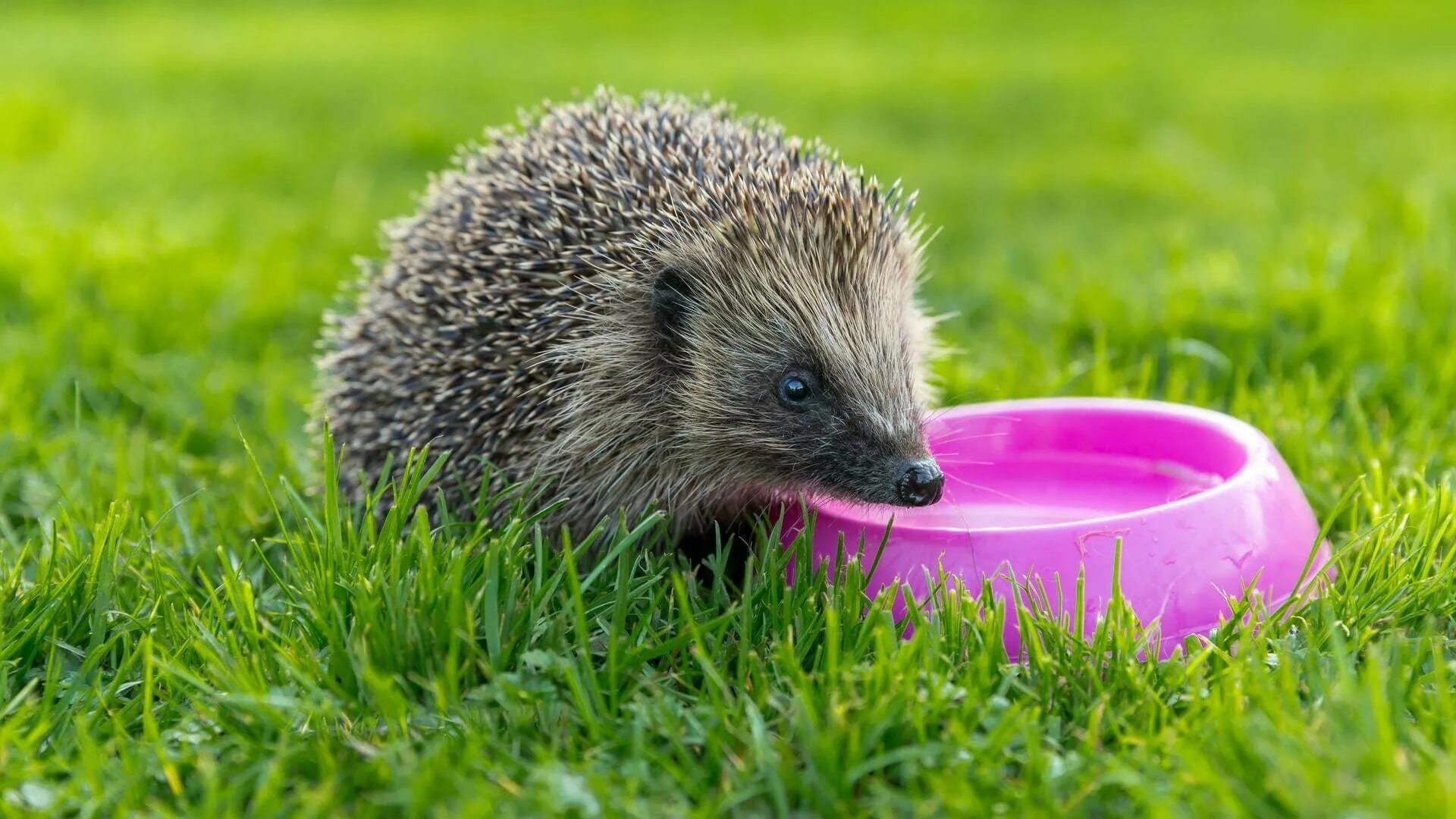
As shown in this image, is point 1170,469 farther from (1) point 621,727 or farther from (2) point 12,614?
(2) point 12,614

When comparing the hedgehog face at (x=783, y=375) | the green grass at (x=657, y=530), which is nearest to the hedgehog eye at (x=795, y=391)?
the hedgehog face at (x=783, y=375)

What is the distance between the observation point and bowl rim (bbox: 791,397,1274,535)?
2.81 m

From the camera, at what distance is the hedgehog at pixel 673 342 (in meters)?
3.25

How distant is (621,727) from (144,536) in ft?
3.97

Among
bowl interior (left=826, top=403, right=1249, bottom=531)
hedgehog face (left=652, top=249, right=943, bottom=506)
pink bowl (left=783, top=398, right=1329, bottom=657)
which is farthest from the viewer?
bowl interior (left=826, top=403, right=1249, bottom=531)

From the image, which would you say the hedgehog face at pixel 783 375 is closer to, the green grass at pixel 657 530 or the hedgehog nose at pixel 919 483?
the hedgehog nose at pixel 919 483

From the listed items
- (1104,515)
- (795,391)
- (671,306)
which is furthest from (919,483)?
(671,306)

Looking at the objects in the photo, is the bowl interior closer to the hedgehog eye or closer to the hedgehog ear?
the hedgehog eye

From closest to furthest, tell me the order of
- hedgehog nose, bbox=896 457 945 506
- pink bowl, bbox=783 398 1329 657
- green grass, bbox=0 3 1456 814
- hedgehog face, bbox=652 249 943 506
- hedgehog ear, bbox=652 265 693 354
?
green grass, bbox=0 3 1456 814 < pink bowl, bbox=783 398 1329 657 < hedgehog nose, bbox=896 457 945 506 < hedgehog face, bbox=652 249 943 506 < hedgehog ear, bbox=652 265 693 354

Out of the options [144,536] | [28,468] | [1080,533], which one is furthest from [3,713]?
[1080,533]

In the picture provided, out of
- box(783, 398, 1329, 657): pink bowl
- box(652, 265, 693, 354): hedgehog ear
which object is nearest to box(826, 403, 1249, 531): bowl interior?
box(783, 398, 1329, 657): pink bowl

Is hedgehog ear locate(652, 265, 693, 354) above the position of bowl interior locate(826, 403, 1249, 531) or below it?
above

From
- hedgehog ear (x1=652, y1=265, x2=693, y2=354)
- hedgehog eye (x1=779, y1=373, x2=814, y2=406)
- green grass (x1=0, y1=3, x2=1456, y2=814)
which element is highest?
hedgehog ear (x1=652, y1=265, x2=693, y2=354)

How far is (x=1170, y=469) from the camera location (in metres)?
3.46
